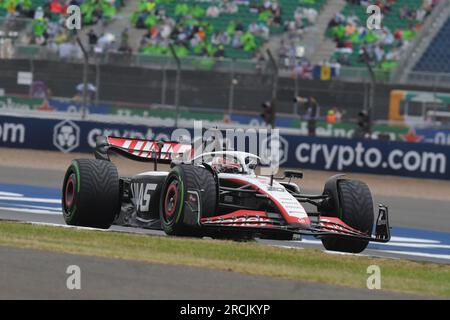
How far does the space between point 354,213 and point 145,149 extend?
2749mm

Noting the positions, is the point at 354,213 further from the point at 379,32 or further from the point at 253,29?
the point at 253,29

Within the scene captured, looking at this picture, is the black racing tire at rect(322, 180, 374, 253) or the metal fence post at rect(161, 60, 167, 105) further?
the metal fence post at rect(161, 60, 167, 105)

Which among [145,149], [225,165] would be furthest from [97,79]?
[225,165]

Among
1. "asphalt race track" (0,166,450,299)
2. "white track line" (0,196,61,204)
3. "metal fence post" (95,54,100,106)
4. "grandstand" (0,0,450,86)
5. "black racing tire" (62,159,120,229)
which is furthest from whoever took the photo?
"grandstand" (0,0,450,86)

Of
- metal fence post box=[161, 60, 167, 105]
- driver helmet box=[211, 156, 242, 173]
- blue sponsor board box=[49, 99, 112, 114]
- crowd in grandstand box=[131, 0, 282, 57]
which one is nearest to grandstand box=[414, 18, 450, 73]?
crowd in grandstand box=[131, 0, 282, 57]

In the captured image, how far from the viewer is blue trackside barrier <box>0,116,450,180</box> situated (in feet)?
85.1

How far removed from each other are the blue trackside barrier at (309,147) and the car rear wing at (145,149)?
1134 centimetres

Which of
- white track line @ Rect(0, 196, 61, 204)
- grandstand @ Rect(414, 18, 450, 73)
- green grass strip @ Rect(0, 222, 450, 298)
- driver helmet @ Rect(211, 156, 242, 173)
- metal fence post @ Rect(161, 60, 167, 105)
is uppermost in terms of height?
grandstand @ Rect(414, 18, 450, 73)

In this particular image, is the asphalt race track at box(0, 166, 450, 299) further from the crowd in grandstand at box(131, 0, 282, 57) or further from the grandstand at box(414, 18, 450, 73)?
the crowd in grandstand at box(131, 0, 282, 57)

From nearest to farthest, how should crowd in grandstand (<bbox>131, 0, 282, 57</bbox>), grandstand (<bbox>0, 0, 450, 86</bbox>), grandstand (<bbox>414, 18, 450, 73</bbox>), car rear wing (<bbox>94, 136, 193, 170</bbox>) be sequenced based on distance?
car rear wing (<bbox>94, 136, 193, 170</bbox>) → grandstand (<bbox>414, 18, 450, 73</bbox>) → grandstand (<bbox>0, 0, 450, 86</bbox>) → crowd in grandstand (<bbox>131, 0, 282, 57</bbox>)

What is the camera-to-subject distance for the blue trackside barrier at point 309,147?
85.1 feet

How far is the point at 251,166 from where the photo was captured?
13445mm

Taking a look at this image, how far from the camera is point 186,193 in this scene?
486 inches

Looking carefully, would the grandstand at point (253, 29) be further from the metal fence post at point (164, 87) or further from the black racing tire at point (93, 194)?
the black racing tire at point (93, 194)
